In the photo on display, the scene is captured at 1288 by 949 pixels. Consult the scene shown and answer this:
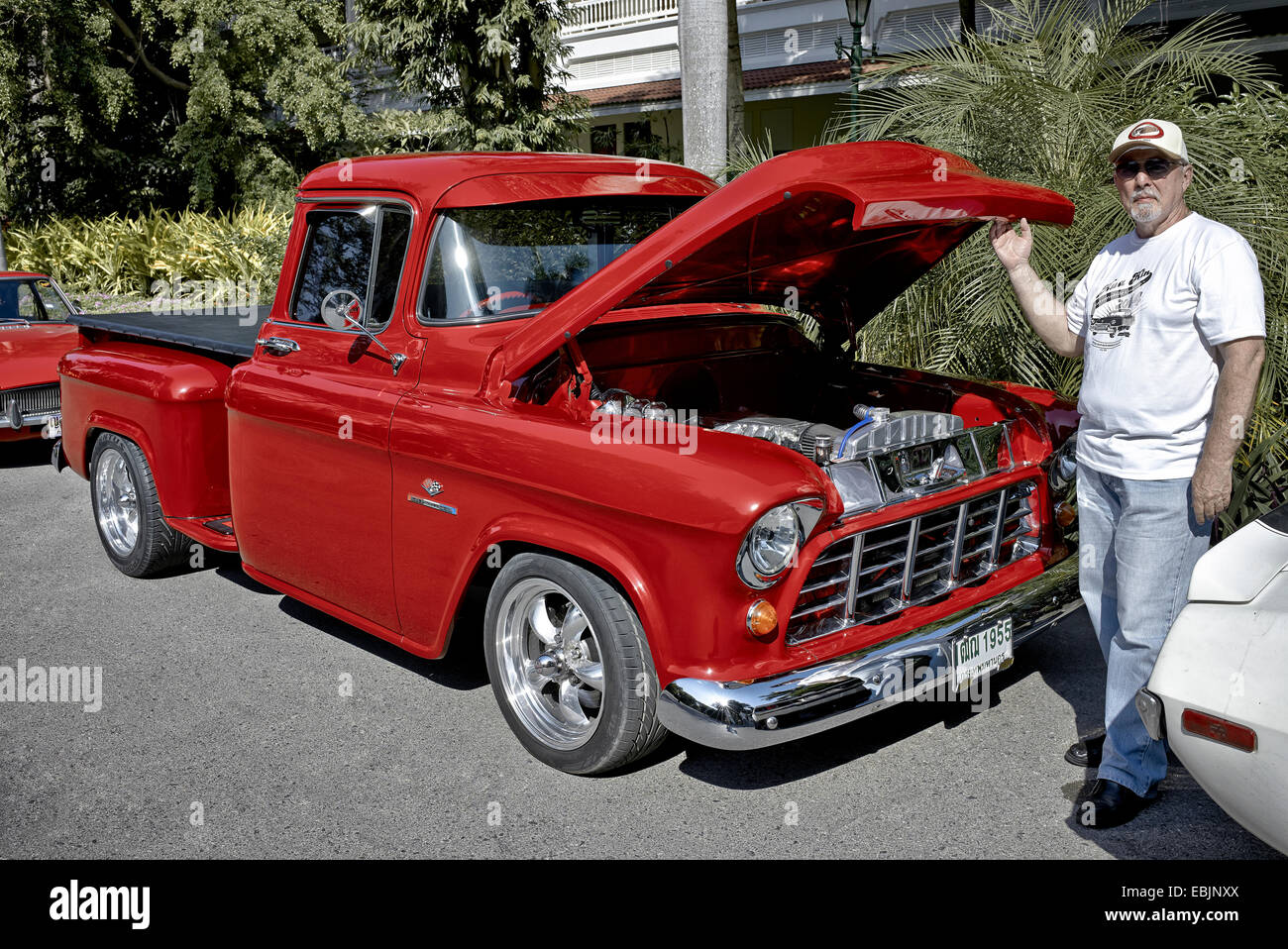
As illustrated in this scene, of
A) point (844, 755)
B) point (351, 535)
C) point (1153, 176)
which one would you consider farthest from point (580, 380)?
point (1153, 176)

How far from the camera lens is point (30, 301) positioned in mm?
10109

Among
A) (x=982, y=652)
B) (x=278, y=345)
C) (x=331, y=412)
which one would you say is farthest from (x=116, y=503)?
(x=982, y=652)

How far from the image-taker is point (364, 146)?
802 inches

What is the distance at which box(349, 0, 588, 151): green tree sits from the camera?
13.1 m

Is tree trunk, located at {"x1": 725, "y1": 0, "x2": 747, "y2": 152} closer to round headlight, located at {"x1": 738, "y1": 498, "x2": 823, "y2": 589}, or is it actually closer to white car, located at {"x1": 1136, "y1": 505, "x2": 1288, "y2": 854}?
round headlight, located at {"x1": 738, "y1": 498, "x2": 823, "y2": 589}

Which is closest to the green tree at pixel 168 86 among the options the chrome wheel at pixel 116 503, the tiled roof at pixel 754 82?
the tiled roof at pixel 754 82

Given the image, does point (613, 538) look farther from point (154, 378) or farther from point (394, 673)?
point (154, 378)

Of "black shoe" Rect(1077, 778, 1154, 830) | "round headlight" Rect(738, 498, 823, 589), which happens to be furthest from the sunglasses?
"black shoe" Rect(1077, 778, 1154, 830)

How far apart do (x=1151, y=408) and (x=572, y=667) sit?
1.97 metres

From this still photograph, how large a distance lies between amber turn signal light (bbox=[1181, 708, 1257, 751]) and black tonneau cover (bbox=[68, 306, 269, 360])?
13.3 feet

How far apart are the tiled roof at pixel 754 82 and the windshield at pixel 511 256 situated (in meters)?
12.7

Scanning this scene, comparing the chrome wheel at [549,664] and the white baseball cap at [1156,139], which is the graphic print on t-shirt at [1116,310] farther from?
the chrome wheel at [549,664]

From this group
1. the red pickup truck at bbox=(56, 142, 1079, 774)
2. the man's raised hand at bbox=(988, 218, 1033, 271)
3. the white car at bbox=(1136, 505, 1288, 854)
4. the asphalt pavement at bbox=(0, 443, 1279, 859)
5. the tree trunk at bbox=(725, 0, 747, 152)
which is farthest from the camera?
the tree trunk at bbox=(725, 0, 747, 152)

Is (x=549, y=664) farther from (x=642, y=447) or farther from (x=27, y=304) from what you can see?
(x=27, y=304)
